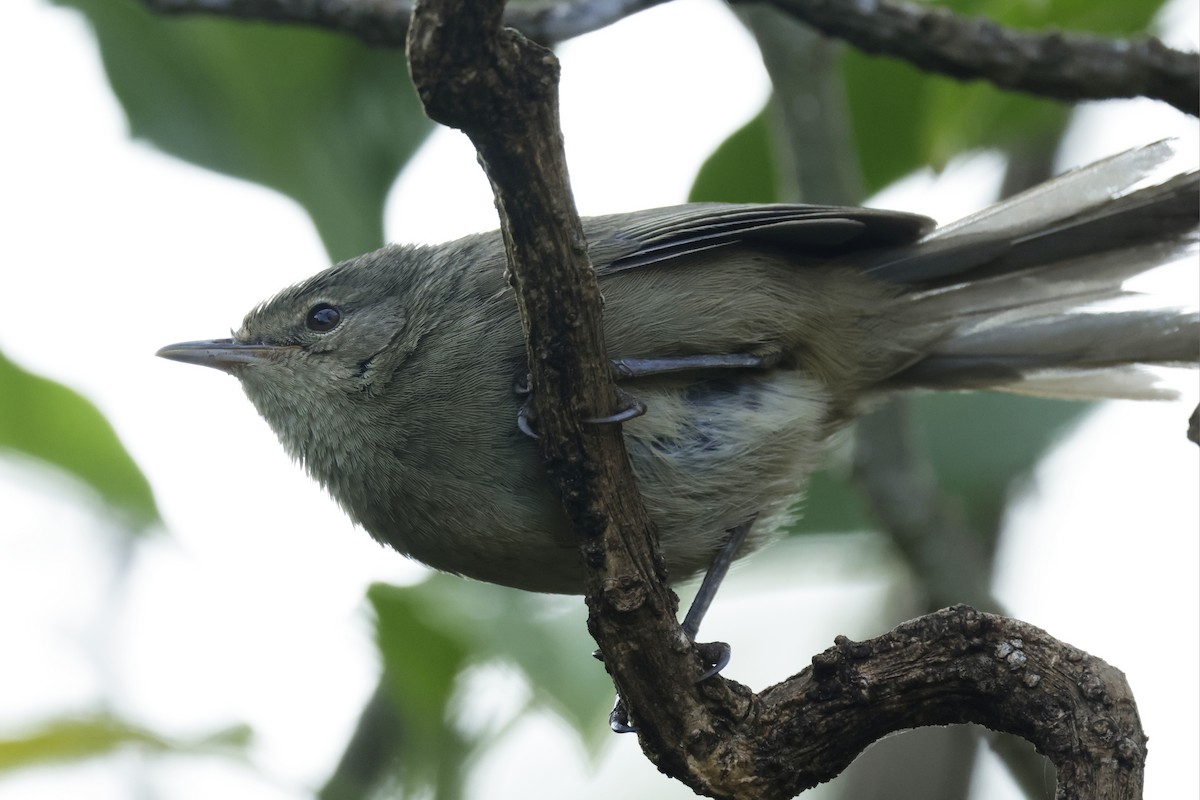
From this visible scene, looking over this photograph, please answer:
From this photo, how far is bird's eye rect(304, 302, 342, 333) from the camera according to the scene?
4.68m

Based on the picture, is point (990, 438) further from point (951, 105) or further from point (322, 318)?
point (322, 318)

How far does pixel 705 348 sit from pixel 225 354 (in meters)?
1.79

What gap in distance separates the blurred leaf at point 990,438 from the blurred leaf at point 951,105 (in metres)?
1.09

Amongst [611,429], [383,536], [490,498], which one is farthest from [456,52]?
[383,536]

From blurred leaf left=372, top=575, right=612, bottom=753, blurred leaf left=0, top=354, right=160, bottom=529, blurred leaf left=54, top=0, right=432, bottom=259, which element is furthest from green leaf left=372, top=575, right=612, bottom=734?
blurred leaf left=54, top=0, right=432, bottom=259

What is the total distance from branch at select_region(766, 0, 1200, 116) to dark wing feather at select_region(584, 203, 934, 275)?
1.83 ft

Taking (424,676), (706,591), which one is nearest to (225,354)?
(424,676)

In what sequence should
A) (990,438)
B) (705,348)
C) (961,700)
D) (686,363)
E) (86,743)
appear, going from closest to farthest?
(961,700), (686,363), (705,348), (86,743), (990,438)

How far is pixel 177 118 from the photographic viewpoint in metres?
5.19

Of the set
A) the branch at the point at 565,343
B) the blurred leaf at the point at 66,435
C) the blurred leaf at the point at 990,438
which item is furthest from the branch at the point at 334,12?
the blurred leaf at the point at 990,438

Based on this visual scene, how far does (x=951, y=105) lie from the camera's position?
4770mm

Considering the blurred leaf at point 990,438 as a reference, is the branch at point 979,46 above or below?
above

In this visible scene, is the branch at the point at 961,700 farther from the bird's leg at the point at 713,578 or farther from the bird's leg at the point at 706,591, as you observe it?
the bird's leg at the point at 713,578

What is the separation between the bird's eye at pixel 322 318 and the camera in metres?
4.68
